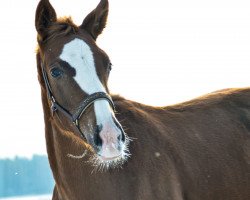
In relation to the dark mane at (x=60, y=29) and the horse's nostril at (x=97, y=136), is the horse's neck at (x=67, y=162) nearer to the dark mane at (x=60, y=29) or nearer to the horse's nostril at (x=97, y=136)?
the horse's nostril at (x=97, y=136)

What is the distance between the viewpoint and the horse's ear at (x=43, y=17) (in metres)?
6.63

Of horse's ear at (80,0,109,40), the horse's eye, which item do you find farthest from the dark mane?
the horse's eye

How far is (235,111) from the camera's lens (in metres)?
7.79

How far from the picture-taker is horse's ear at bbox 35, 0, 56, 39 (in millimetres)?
6629

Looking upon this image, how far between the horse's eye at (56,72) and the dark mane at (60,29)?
516 millimetres

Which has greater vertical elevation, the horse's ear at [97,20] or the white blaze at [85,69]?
the horse's ear at [97,20]

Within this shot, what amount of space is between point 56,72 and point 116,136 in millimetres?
1218

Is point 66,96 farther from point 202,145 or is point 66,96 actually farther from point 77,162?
point 202,145

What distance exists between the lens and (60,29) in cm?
657

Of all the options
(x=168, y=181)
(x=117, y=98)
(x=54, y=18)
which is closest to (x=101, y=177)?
(x=168, y=181)

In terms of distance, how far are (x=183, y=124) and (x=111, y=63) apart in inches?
59.7

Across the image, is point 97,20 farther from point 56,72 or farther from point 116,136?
point 116,136

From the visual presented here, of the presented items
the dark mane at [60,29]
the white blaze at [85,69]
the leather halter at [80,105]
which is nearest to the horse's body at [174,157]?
the leather halter at [80,105]

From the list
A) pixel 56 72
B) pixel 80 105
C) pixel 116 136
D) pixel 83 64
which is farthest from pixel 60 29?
pixel 116 136
